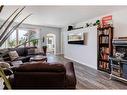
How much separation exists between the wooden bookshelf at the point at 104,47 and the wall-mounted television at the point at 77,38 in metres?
1.64

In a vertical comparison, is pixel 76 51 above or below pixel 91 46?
below

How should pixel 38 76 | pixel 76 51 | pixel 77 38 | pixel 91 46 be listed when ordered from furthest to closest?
1. pixel 76 51
2. pixel 77 38
3. pixel 91 46
4. pixel 38 76

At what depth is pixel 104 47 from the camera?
641cm

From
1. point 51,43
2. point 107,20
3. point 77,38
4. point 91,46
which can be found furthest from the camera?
point 51,43

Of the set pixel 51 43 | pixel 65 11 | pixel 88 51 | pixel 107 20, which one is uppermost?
pixel 65 11

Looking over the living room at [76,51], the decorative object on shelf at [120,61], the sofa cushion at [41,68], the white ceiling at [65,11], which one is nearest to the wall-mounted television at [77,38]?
the living room at [76,51]

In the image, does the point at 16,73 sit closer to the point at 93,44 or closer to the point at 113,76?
the point at 113,76

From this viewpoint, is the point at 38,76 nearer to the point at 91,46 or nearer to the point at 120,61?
the point at 120,61

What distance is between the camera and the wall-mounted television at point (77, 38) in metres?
8.23

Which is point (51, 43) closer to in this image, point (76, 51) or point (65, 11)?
point (76, 51)

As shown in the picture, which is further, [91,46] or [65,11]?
[91,46]

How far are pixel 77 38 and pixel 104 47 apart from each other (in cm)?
270

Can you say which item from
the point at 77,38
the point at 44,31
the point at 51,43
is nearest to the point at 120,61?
the point at 77,38
